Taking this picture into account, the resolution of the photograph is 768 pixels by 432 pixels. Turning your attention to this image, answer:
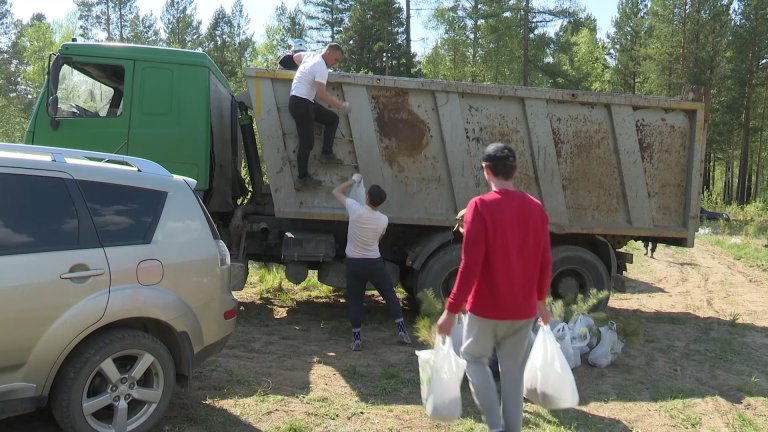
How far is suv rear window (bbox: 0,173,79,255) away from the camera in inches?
120

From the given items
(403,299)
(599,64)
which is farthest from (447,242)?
(599,64)

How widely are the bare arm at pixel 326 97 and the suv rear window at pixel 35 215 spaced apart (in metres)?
2.92

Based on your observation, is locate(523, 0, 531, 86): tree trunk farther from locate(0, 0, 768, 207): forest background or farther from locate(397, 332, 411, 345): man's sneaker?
locate(397, 332, 411, 345): man's sneaker

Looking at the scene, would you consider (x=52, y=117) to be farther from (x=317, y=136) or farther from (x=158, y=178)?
(x=158, y=178)

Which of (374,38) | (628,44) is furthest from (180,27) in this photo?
(628,44)

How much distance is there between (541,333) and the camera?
3.34 meters

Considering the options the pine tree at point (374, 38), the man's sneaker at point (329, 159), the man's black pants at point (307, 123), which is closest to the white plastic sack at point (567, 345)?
the man's sneaker at point (329, 159)

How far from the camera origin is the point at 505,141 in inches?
254

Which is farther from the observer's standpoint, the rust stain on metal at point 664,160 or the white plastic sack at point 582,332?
the rust stain on metal at point 664,160

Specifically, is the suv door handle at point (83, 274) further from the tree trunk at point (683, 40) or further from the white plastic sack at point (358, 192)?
the tree trunk at point (683, 40)

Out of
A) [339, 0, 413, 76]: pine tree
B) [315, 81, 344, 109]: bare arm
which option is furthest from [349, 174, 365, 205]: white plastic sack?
[339, 0, 413, 76]: pine tree

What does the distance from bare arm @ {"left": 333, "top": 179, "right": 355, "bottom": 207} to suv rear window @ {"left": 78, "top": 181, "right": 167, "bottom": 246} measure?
7.05 feet

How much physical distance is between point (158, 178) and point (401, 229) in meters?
3.46

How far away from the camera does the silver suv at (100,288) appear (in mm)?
3033
